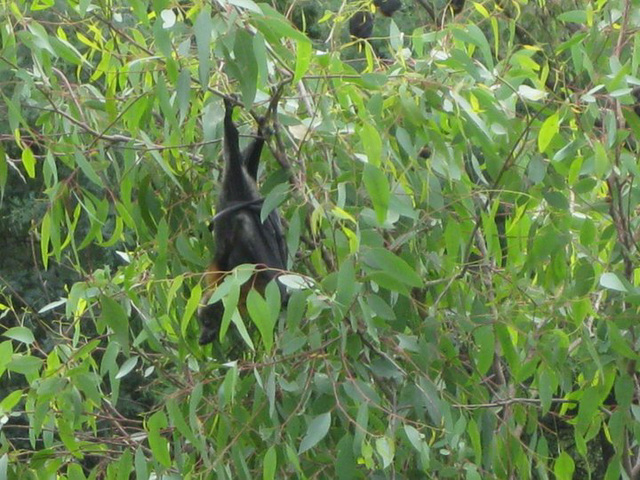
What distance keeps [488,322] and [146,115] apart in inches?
41.4

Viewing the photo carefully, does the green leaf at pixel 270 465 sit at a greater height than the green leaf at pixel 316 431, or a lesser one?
lesser

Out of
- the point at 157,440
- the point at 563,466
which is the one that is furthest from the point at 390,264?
the point at 563,466

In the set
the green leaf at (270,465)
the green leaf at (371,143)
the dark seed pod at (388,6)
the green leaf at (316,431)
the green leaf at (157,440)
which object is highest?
the green leaf at (371,143)

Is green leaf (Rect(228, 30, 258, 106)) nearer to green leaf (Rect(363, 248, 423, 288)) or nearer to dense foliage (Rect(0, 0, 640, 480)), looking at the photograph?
dense foliage (Rect(0, 0, 640, 480))

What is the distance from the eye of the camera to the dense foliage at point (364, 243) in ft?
8.90

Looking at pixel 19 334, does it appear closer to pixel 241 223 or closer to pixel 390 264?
pixel 241 223

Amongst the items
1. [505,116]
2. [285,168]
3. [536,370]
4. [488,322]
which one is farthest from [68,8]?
[536,370]

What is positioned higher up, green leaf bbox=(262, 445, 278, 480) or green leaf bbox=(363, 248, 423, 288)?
green leaf bbox=(363, 248, 423, 288)

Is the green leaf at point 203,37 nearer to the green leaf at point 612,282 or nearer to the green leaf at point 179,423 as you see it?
the green leaf at point 179,423

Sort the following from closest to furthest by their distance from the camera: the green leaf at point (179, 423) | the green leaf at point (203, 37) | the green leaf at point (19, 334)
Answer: the green leaf at point (203, 37) → the green leaf at point (179, 423) → the green leaf at point (19, 334)

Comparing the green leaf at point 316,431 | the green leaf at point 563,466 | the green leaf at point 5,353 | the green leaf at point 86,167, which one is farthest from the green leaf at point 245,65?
the green leaf at point 563,466

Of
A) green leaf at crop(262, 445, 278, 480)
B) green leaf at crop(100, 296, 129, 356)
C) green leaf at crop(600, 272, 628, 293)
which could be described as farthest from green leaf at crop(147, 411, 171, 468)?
green leaf at crop(600, 272, 628, 293)

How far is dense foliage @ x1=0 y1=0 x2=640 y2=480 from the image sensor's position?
8.90 feet

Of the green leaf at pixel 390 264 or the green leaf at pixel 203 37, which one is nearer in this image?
the green leaf at pixel 203 37
